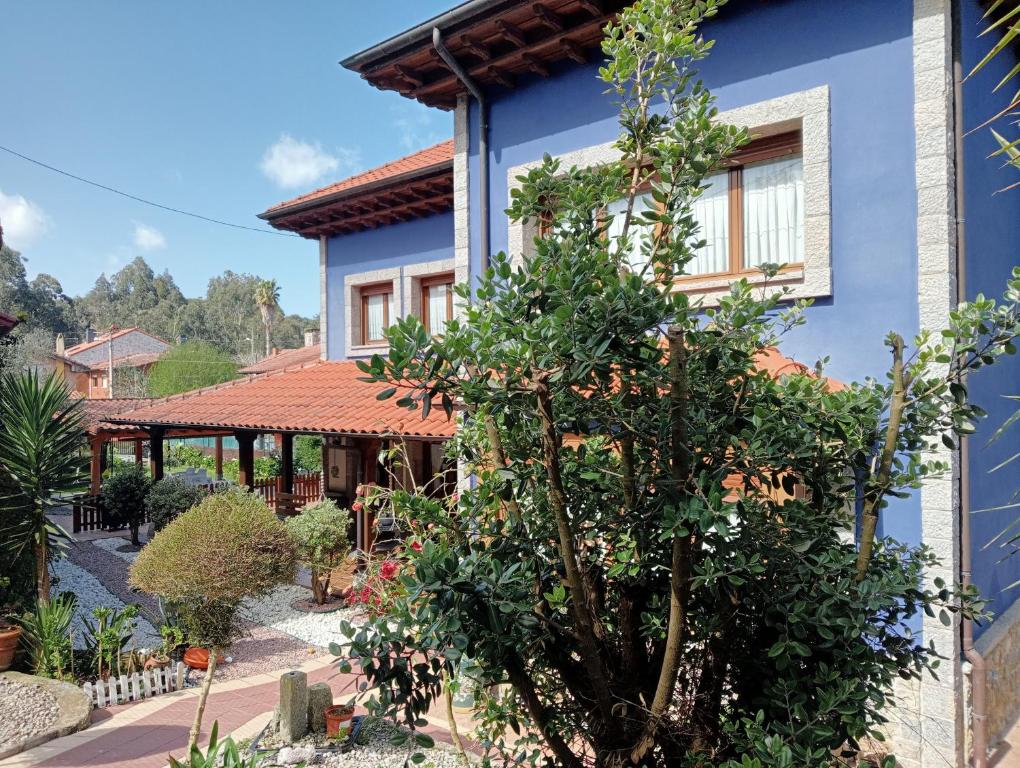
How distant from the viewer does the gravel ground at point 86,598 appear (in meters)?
A: 9.81

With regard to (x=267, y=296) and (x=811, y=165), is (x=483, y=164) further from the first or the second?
(x=267, y=296)

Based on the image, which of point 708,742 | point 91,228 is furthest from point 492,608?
point 91,228

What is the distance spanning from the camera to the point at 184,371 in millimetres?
47125

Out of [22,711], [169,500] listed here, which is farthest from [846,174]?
[169,500]

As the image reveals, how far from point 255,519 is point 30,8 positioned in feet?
91.4

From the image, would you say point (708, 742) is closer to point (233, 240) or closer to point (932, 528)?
point (932, 528)

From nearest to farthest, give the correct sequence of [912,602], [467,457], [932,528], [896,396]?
[896,396] < [912,602] < [467,457] < [932,528]

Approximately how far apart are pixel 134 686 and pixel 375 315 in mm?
7735

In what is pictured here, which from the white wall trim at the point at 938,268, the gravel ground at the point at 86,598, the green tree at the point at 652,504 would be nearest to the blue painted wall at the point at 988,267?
the white wall trim at the point at 938,268

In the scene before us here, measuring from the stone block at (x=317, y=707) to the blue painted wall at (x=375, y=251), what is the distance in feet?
24.7

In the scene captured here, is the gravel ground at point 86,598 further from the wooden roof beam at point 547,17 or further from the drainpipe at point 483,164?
the wooden roof beam at point 547,17

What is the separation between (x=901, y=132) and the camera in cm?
571

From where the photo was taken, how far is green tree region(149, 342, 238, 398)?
153 feet

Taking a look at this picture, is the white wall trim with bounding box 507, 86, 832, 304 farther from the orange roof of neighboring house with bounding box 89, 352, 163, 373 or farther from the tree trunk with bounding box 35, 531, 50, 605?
the orange roof of neighboring house with bounding box 89, 352, 163, 373
